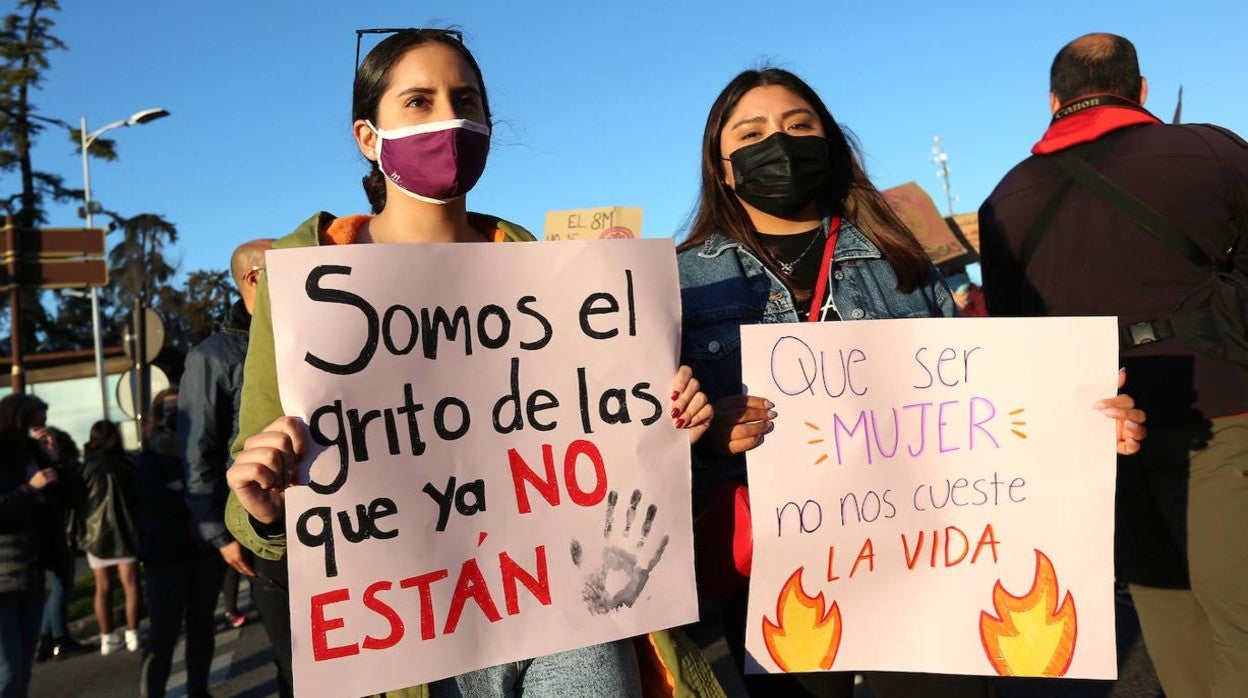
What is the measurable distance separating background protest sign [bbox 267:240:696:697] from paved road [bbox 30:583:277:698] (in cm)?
428

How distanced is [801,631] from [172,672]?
5.43 m

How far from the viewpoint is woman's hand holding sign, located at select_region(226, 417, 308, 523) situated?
152cm

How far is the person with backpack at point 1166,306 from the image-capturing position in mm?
2529

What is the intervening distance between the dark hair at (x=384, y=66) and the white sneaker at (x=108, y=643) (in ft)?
21.1

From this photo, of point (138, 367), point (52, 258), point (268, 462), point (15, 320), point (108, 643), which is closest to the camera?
point (268, 462)

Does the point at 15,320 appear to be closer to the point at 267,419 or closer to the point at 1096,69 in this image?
the point at 267,419

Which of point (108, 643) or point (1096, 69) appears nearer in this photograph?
point (1096, 69)

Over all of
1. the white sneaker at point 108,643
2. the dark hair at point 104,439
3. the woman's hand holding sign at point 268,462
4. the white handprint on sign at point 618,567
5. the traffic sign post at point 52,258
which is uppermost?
the traffic sign post at point 52,258

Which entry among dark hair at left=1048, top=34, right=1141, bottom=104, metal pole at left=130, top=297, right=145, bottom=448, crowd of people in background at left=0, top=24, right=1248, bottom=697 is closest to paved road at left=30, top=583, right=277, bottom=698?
metal pole at left=130, top=297, right=145, bottom=448

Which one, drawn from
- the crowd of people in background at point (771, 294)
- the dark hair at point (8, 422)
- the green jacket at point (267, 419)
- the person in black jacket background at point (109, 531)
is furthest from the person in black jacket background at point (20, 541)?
the green jacket at point (267, 419)

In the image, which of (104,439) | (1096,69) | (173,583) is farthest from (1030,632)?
(104,439)

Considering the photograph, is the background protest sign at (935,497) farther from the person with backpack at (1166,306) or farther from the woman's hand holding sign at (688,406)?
the person with backpack at (1166,306)

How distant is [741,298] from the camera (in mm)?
2250

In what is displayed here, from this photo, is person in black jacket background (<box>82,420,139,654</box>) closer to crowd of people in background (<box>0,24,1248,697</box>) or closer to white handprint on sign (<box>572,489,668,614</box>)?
crowd of people in background (<box>0,24,1248,697</box>)
